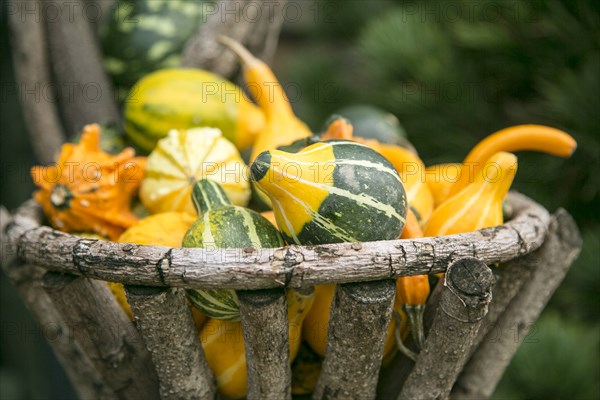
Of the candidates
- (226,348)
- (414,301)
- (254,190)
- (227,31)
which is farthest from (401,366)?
(227,31)

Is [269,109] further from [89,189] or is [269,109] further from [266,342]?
[266,342]

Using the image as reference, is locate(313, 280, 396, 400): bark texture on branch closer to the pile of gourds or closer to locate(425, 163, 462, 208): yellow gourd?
the pile of gourds

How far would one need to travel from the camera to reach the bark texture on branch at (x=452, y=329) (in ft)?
1.86

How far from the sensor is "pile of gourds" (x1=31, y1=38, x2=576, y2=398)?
62 cm

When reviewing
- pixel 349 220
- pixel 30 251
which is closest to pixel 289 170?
pixel 349 220

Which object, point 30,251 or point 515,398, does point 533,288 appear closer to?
point 515,398

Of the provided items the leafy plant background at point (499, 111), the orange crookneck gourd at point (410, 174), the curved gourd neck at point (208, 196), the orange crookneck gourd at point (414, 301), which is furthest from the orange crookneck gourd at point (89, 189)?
the leafy plant background at point (499, 111)

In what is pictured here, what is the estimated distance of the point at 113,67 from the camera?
115 cm

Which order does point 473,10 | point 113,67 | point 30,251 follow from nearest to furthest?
point 30,251 → point 113,67 → point 473,10

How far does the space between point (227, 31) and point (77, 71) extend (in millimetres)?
265

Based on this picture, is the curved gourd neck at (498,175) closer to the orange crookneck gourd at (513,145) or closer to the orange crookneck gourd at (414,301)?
the orange crookneck gourd at (513,145)

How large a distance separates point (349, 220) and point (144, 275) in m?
0.20

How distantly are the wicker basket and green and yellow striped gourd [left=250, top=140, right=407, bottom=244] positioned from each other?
5 cm

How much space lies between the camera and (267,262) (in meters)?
0.55
